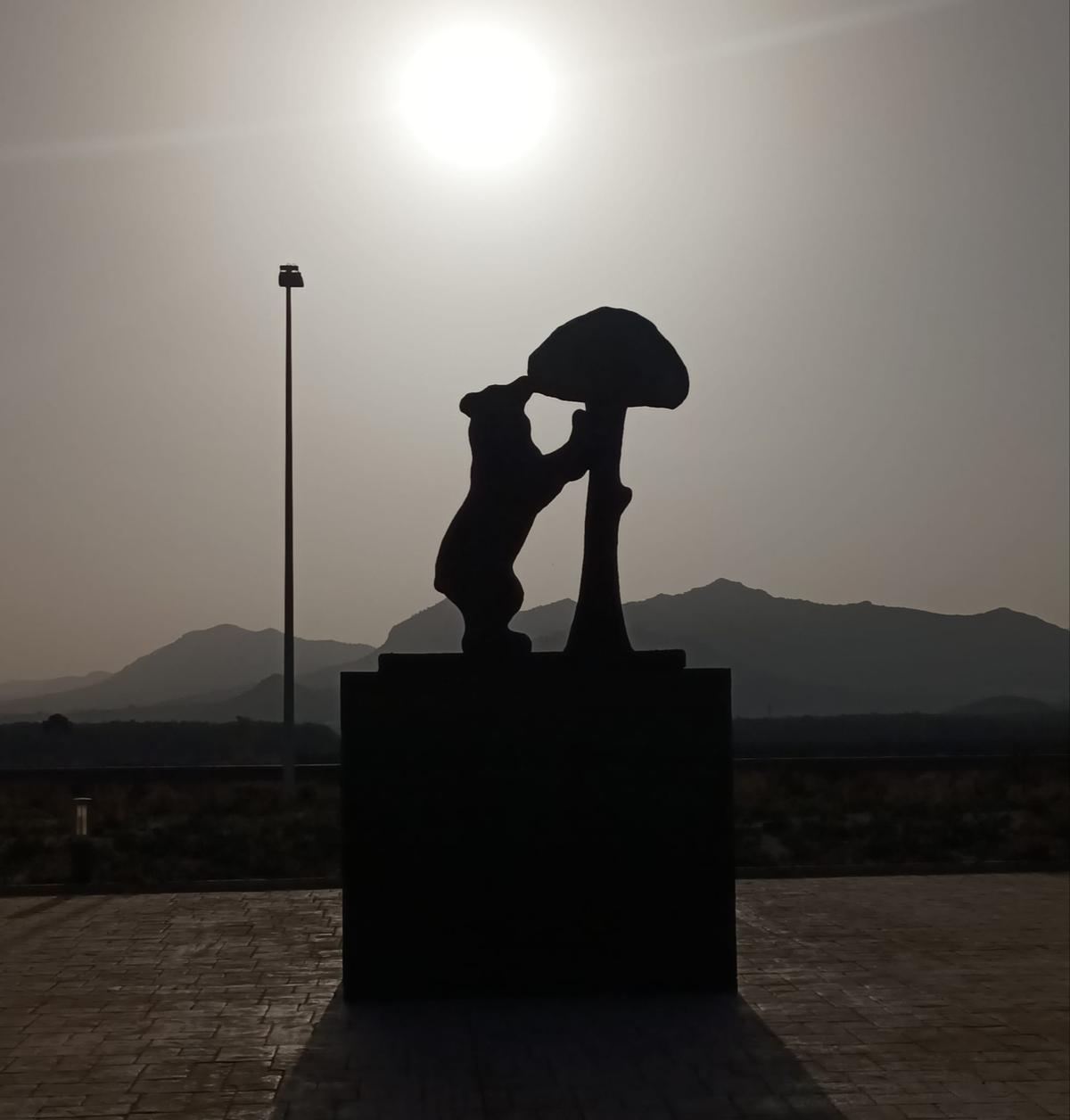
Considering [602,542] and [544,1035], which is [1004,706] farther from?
[544,1035]

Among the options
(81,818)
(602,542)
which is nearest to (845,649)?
(81,818)

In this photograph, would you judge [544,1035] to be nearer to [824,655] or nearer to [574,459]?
[574,459]

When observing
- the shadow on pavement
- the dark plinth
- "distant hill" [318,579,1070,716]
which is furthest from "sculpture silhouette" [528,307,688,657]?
"distant hill" [318,579,1070,716]

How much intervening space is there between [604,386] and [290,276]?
45.0 feet

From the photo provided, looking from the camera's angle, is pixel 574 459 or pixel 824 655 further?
pixel 824 655

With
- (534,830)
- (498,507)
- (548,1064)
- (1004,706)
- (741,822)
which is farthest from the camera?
(1004,706)

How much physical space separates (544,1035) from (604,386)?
14.0ft

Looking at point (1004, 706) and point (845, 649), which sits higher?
point (845, 649)

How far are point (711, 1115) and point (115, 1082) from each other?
9.99ft

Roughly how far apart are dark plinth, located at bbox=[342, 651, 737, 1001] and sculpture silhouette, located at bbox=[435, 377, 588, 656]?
1.45ft

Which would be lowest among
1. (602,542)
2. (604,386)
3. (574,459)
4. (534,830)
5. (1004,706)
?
(1004,706)

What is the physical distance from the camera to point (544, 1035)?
7.80 metres

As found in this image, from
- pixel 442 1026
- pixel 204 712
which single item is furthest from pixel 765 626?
pixel 442 1026

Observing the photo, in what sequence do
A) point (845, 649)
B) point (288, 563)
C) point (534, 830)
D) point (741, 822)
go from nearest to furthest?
1. point (534, 830)
2. point (741, 822)
3. point (288, 563)
4. point (845, 649)
